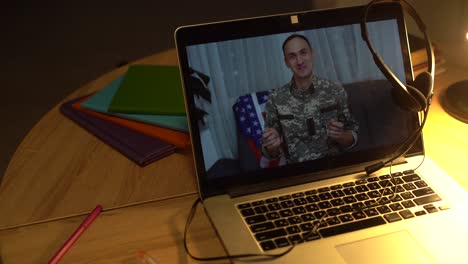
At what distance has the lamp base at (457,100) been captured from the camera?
3.29ft

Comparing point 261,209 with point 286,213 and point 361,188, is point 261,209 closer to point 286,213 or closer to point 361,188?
point 286,213

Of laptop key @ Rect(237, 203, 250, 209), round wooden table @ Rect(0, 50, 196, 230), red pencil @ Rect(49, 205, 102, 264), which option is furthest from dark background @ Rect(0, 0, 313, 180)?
laptop key @ Rect(237, 203, 250, 209)

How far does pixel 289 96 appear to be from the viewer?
0.83 m

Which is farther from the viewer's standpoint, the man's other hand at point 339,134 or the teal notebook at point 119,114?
the teal notebook at point 119,114

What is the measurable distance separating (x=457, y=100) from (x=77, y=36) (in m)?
2.13

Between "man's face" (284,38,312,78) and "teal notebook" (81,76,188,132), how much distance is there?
26cm

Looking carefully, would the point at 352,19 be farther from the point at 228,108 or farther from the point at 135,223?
the point at 135,223

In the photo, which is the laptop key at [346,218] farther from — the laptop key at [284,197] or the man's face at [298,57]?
the man's face at [298,57]

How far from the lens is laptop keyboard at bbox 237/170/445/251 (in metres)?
0.71

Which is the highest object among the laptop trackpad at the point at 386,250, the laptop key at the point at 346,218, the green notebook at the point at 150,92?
the green notebook at the point at 150,92

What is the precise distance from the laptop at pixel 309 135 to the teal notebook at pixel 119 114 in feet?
0.65

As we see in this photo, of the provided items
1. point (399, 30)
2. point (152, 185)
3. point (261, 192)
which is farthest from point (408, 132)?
point (152, 185)

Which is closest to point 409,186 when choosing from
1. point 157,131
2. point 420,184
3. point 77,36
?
point 420,184

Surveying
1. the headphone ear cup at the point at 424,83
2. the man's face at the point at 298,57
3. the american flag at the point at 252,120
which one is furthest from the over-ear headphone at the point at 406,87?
the american flag at the point at 252,120
